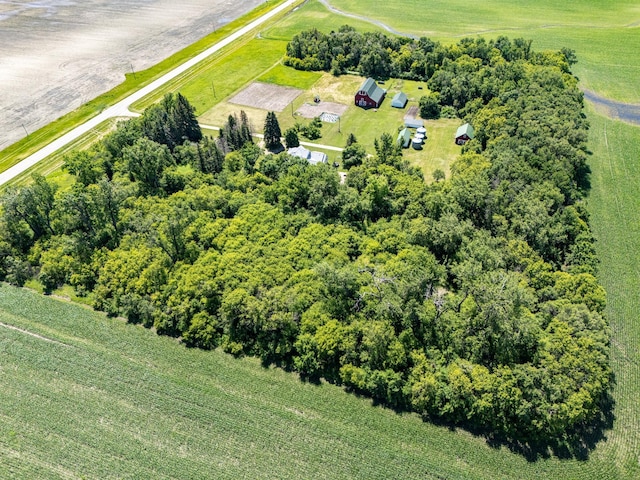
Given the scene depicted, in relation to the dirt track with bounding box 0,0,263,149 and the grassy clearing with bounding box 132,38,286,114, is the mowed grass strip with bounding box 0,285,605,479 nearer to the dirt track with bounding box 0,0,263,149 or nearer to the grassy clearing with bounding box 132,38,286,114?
the dirt track with bounding box 0,0,263,149

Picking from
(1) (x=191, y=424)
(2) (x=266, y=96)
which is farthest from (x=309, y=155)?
(1) (x=191, y=424)

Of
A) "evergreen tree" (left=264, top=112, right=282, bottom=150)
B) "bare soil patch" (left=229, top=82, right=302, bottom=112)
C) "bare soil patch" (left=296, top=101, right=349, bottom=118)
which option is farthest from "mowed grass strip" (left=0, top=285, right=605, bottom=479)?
"bare soil patch" (left=229, top=82, right=302, bottom=112)

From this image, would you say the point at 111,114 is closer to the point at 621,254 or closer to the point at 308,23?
the point at 308,23

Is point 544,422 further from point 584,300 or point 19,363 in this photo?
point 19,363

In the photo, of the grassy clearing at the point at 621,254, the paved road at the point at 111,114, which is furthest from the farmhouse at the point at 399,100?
the paved road at the point at 111,114

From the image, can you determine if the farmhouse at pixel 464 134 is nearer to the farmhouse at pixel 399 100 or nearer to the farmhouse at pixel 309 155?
the farmhouse at pixel 399 100

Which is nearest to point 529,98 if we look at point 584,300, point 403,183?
point 403,183
